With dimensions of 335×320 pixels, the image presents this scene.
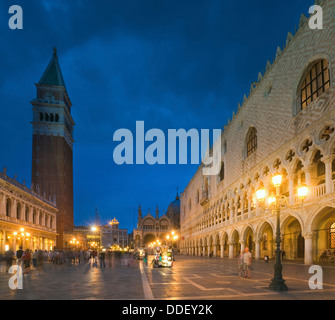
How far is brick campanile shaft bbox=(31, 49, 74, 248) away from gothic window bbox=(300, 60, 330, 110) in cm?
6201

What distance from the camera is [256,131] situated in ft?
111

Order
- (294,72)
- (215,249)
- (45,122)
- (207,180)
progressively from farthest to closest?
(45,122) → (207,180) → (215,249) → (294,72)

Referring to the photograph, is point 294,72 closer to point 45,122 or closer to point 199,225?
point 199,225

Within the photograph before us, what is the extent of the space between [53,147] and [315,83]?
66.9m

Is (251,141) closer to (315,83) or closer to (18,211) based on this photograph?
(315,83)

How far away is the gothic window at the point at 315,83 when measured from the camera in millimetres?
22219

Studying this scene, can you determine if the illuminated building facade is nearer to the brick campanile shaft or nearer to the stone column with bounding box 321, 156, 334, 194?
the brick campanile shaft

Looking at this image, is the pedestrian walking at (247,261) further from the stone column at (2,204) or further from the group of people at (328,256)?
the stone column at (2,204)

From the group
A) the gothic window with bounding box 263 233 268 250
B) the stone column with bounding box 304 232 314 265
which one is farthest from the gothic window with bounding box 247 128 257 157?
the stone column with bounding box 304 232 314 265
